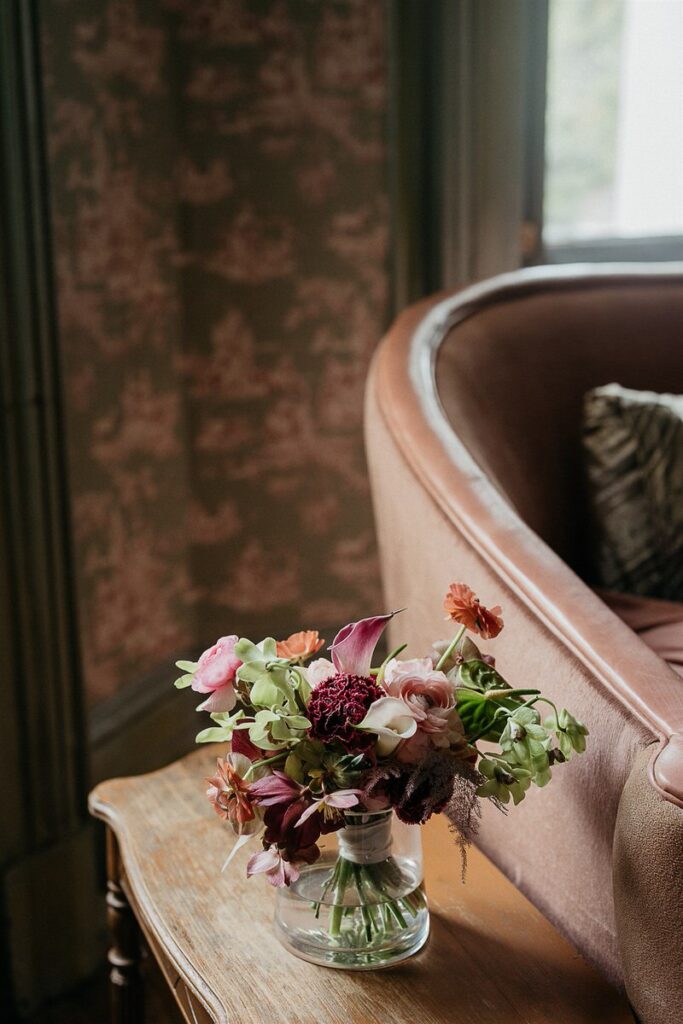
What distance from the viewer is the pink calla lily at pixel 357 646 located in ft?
Result: 2.61

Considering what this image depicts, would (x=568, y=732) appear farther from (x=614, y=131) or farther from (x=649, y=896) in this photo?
(x=614, y=131)

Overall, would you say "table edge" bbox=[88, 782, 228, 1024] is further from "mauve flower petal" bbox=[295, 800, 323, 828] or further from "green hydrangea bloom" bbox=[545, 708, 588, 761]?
"green hydrangea bloom" bbox=[545, 708, 588, 761]

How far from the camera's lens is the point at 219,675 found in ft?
2.63

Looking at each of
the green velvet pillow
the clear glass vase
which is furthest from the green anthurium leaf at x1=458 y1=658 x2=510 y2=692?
the green velvet pillow

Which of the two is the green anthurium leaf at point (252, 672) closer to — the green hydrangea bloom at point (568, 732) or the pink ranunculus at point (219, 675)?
the pink ranunculus at point (219, 675)

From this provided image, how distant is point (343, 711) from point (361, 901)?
0.61 ft

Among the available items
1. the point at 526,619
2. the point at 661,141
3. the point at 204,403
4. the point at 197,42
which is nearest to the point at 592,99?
the point at 661,141

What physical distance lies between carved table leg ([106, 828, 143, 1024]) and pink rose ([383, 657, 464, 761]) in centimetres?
46

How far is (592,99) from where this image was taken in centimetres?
207

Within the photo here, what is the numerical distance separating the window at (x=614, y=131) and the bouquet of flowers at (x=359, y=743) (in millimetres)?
1519

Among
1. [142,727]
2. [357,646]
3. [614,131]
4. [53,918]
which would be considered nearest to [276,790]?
[357,646]

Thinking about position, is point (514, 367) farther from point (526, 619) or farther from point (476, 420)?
point (526, 619)

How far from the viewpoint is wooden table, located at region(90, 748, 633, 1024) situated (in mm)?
799

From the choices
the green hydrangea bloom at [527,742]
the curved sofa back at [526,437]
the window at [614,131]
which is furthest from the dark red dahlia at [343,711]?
the window at [614,131]
